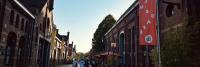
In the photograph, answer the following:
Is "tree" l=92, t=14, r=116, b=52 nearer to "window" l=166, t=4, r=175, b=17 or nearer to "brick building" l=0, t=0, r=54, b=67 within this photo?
"brick building" l=0, t=0, r=54, b=67

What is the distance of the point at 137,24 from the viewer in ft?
79.5

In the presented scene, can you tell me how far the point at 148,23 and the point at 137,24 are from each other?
31.2 feet

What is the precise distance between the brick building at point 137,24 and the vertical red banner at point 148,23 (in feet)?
2.55

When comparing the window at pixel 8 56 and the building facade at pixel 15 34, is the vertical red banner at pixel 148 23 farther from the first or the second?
the window at pixel 8 56

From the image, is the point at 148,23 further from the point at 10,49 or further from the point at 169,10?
the point at 10,49

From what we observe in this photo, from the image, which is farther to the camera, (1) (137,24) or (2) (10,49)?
(1) (137,24)

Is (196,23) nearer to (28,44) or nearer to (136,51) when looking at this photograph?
(136,51)

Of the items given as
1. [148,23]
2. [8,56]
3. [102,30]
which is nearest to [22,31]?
[8,56]

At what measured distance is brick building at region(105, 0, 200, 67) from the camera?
46.0 ft

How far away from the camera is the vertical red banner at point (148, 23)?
14008mm

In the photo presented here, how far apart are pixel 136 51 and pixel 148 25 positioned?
35.4 ft

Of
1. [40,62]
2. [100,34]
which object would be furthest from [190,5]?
[100,34]

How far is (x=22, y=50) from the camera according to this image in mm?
25906

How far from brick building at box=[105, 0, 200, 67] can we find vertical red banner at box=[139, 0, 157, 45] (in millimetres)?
777
